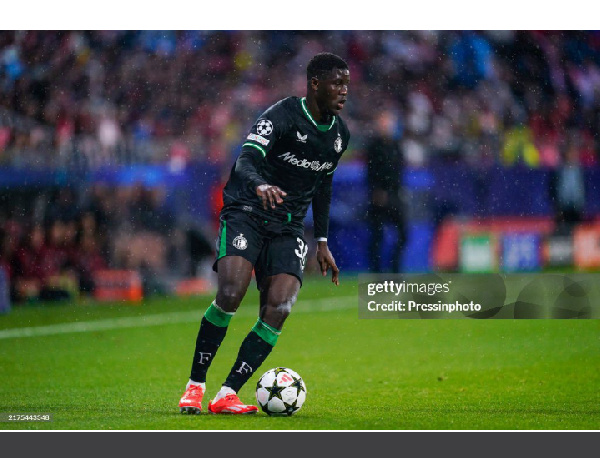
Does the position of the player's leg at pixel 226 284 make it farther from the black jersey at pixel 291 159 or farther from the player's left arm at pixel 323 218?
the player's left arm at pixel 323 218

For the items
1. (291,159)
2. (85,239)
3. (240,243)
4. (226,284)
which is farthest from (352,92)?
(226,284)

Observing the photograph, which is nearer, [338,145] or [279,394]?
[279,394]

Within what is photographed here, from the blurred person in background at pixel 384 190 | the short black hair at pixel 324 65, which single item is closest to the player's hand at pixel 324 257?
the short black hair at pixel 324 65

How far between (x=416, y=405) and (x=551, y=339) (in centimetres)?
278

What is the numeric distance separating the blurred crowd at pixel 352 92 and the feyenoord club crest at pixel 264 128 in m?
6.67

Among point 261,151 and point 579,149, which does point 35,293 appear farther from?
point 579,149

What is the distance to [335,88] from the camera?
4488mm

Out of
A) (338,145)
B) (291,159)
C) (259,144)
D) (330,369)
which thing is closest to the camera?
(259,144)

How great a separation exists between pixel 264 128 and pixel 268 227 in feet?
1.61

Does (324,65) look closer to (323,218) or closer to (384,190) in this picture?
(323,218)

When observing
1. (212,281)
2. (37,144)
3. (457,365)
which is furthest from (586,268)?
(37,144)

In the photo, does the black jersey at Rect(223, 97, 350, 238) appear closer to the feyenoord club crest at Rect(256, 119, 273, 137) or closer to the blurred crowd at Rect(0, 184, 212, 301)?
the feyenoord club crest at Rect(256, 119, 273, 137)

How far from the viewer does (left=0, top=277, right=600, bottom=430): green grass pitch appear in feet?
15.0

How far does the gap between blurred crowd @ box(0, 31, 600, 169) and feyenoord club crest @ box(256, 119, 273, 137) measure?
21.9ft
